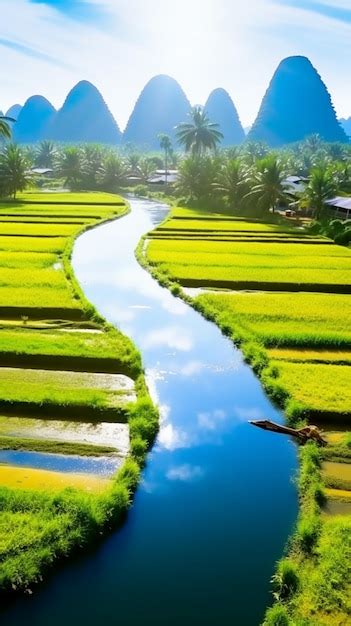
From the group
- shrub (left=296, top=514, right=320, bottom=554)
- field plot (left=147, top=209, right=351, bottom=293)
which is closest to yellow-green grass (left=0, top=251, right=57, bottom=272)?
field plot (left=147, top=209, right=351, bottom=293)

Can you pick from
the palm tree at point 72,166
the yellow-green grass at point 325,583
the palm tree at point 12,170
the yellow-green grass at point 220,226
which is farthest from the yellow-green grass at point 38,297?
the palm tree at point 72,166

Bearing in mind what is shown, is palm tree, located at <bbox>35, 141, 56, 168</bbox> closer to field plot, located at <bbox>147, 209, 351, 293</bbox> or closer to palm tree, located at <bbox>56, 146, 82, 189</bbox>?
palm tree, located at <bbox>56, 146, 82, 189</bbox>

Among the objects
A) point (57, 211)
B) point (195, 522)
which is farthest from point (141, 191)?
point (195, 522)

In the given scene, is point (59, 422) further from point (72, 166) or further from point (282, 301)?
point (72, 166)

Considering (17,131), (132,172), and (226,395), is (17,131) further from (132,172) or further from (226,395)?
(226,395)

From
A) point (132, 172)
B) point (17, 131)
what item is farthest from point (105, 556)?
point (17, 131)

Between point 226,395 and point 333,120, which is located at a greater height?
point 333,120
